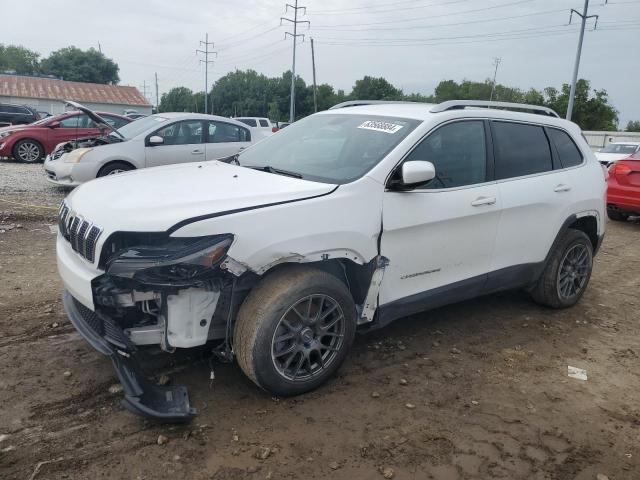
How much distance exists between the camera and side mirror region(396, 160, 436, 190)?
349 centimetres

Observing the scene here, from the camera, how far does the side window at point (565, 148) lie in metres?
4.93

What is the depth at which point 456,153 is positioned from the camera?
410 cm

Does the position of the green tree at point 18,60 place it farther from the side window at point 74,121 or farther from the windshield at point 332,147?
the windshield at point 332,147

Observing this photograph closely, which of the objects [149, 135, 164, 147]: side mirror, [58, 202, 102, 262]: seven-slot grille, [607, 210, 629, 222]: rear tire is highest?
[149, 135, 164, 147]: side mirror

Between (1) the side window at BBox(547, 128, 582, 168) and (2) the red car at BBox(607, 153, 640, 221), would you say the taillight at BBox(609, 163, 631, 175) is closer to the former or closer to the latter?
(2) the red car at BBox(607, 153, 640, 221)

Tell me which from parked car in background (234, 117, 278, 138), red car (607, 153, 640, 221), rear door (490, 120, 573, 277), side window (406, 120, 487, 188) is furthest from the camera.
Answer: parked car in background (234, 117, 278, 138)

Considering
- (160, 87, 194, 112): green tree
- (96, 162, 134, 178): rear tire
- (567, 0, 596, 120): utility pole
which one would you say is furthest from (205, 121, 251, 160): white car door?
(160, 87, 194, 112): green tree

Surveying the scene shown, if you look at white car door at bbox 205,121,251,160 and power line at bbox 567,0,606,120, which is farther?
power line at bbox 567,0,606,120

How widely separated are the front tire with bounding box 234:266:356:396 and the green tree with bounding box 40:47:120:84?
92880mm

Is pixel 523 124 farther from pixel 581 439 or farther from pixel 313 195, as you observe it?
pixel 581 439

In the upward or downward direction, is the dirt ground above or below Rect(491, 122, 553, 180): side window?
below

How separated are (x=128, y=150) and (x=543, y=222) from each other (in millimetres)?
7543

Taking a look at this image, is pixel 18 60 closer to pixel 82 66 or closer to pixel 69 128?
pixel 82 66

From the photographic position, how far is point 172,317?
2975 mm
